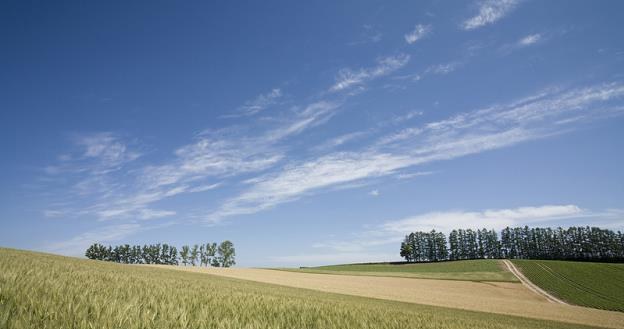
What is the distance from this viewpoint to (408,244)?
16525 centimetres

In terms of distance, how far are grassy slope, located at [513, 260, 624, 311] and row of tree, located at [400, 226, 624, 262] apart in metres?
81.4

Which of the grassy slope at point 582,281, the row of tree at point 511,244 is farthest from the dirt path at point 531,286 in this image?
the row of tree at point 511,244

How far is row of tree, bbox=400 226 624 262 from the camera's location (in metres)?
160

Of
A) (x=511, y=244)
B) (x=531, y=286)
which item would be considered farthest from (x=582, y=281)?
(x=511, y=244)

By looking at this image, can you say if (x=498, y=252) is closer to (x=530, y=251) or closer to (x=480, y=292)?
(x=530, y=251)

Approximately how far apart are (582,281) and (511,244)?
391ft

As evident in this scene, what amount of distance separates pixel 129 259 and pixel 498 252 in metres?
194

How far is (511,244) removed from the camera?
169500mm

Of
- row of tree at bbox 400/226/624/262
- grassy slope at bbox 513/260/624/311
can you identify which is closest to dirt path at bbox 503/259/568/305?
grassy slope at bbox 513/260/624/311

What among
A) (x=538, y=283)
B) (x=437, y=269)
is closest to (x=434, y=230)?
(x=437, y=269)

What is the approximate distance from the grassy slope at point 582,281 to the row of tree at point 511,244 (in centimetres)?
8137

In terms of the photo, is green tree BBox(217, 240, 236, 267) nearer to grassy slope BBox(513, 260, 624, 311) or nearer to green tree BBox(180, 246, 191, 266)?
green tree BBox(180, 246, 191, 266)

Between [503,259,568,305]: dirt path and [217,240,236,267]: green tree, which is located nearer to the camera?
[503,259,568,305]: dirt path

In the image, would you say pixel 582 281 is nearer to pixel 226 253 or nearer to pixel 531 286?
pixel 531 286
